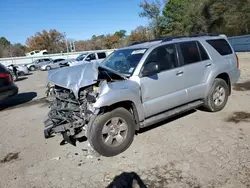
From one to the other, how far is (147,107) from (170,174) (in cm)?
132

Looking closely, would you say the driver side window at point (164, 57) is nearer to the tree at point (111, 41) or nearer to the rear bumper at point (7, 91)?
the rear bumper at point (7, 91)

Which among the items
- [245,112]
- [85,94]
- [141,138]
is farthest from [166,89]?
[245,112]

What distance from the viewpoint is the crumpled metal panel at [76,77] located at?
3.70 metres

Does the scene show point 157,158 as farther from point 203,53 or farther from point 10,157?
point 203,53

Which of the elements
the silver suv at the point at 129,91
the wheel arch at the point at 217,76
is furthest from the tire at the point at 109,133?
the wheel arch at the point at 217,76

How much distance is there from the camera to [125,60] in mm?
4578

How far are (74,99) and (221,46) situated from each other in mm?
3925

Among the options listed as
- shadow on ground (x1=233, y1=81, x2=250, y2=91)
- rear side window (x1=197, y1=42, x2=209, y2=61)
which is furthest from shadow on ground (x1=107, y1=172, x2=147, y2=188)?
shadow on ground (x1=233, y1=81, x2=250, y2=91)

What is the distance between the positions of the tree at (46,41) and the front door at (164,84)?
212 feet

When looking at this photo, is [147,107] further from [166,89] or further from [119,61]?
[119,61]

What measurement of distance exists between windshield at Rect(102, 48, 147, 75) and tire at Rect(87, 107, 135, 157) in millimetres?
842

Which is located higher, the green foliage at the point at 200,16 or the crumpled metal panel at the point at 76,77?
the green foliage at the point at 200,16

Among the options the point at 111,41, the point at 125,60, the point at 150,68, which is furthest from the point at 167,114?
the point at 111,41

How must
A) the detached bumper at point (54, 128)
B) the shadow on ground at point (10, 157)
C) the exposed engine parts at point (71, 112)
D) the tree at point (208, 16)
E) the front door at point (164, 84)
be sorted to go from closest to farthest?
the exposed engine parts at point (71, 112) → the detached bumper at point (54, 128) → the shadow on ground at point (10, 157) → the front door at point (164, 84) → the tree at point (208, 16)
